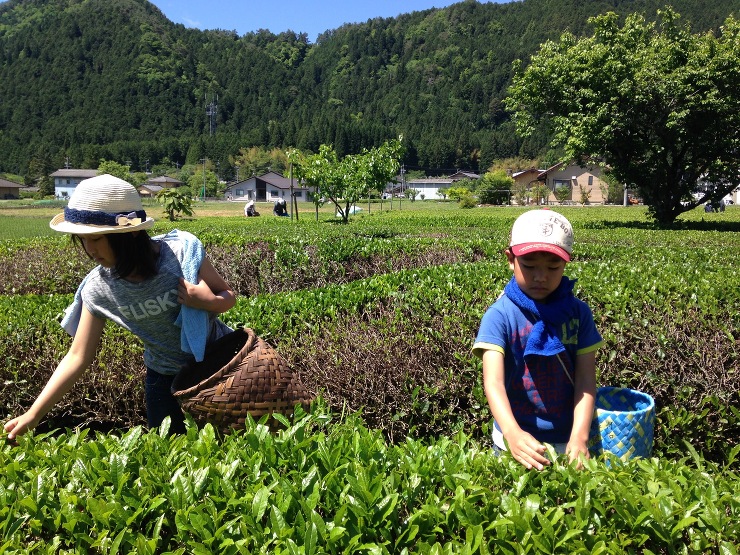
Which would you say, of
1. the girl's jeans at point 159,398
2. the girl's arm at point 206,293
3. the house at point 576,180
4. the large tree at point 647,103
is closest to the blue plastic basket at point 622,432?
the girl's arm at point 206,293

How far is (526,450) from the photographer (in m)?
1.89

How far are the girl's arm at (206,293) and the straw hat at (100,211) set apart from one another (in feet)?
0.87

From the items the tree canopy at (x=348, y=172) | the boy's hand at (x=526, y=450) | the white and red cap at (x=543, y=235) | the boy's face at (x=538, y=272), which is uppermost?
the tree canopy at (x=348, y=172)

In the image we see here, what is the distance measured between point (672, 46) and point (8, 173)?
4914 inches

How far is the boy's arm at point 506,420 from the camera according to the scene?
1.87 meters

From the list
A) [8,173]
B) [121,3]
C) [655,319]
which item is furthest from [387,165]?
[121,3]

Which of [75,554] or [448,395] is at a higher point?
[75,554]

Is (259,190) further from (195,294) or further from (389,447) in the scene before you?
(389,447)

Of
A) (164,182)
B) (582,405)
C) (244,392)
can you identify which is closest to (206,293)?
(244,392)

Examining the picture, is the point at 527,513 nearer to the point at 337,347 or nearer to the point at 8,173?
the point at 337,347

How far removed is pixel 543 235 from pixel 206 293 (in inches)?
48.9

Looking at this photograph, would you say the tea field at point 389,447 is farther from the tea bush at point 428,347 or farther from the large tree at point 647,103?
the large tree at point 647,103

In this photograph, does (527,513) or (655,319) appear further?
(655,319)

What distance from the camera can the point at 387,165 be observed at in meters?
26.6
